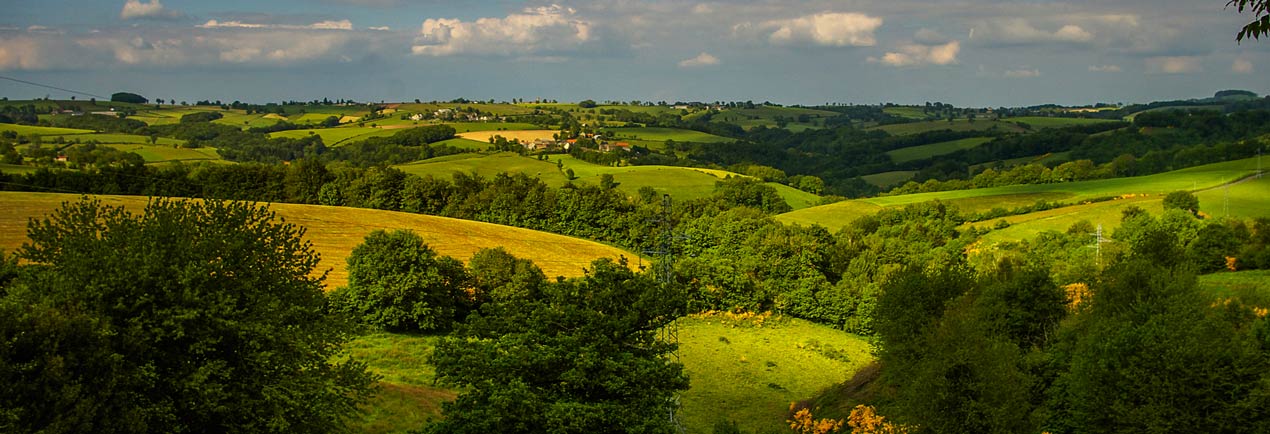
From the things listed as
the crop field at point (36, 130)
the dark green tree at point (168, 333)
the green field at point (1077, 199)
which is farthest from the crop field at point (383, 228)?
the crop field at point (36, 130)

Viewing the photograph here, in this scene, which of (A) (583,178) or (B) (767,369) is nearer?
(B) (767,369)

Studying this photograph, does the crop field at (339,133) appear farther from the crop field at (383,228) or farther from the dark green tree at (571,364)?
the dark green tree at (571,364)

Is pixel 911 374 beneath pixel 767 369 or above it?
above

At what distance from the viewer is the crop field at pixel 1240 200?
85.3 m

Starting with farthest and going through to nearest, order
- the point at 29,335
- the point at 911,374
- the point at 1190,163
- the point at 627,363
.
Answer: the point at 1190,163 < the point at 911,374 < the point at 627,363 < the point at 29,335

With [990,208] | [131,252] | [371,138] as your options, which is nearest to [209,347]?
[131,252]

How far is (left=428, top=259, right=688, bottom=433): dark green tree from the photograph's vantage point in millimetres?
20672

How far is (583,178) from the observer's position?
12700cm

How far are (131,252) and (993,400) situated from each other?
26075 millimetres

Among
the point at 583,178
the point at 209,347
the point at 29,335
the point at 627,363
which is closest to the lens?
the point at 29,335

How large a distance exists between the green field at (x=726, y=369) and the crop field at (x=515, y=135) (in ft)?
379

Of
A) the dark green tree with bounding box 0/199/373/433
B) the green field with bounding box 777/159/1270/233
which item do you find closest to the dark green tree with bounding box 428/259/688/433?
the dark green tree with bounding box 0/199/373/433

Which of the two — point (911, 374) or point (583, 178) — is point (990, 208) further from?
point (911, 374)

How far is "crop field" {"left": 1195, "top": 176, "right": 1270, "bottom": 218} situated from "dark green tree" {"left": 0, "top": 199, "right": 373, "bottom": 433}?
293 ft
